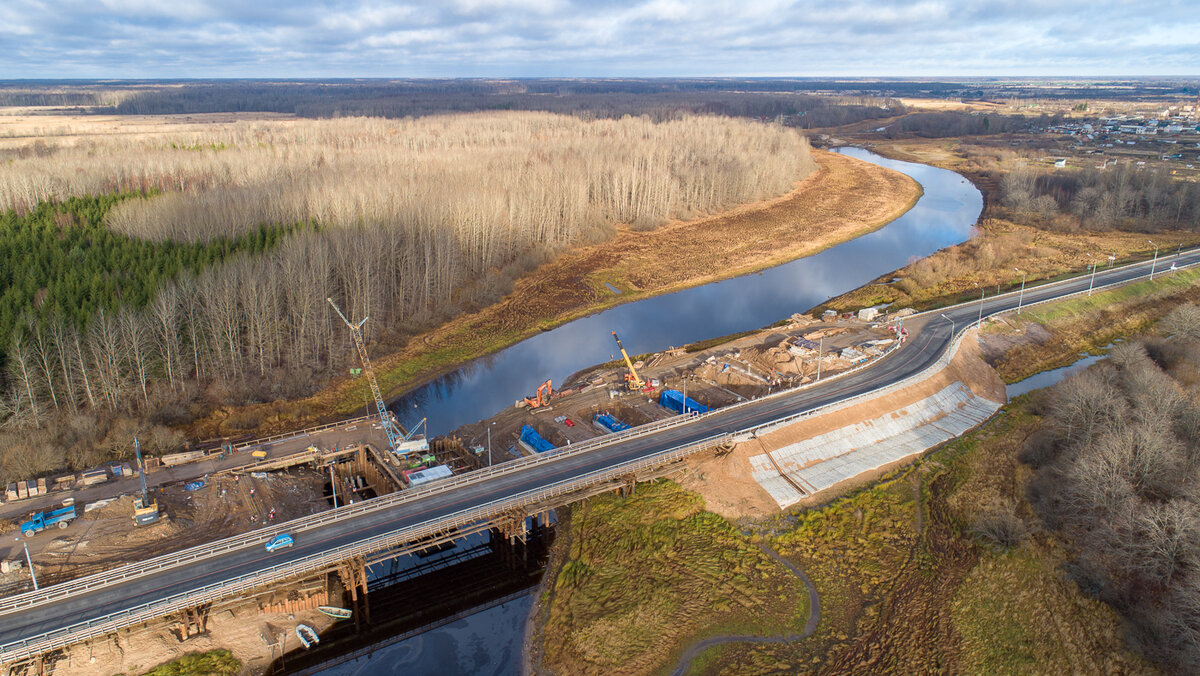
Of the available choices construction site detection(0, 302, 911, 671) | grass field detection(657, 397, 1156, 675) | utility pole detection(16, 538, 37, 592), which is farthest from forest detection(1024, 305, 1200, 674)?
utility pole detection(16, 538, 37, 592)

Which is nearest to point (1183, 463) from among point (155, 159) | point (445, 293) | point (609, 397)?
point (609, 397)

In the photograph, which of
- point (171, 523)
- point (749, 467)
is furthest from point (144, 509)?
point (749, 467)

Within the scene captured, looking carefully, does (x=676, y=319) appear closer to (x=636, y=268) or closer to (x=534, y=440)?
(x=636, y=268)

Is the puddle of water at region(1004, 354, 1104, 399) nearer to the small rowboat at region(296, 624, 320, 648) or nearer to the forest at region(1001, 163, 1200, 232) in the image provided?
the forest at region(1001, 163, 1200, 232)

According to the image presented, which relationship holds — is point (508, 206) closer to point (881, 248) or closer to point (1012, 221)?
point (881, 248)

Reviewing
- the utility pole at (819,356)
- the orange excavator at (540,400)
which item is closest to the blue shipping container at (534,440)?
the orange excavator at (540,400)

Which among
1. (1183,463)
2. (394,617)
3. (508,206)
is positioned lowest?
(394,617)

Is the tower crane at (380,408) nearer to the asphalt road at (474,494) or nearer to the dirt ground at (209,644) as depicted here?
the asphalt road at (474,494)

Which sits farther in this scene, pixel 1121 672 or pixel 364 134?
pixel 364 134
